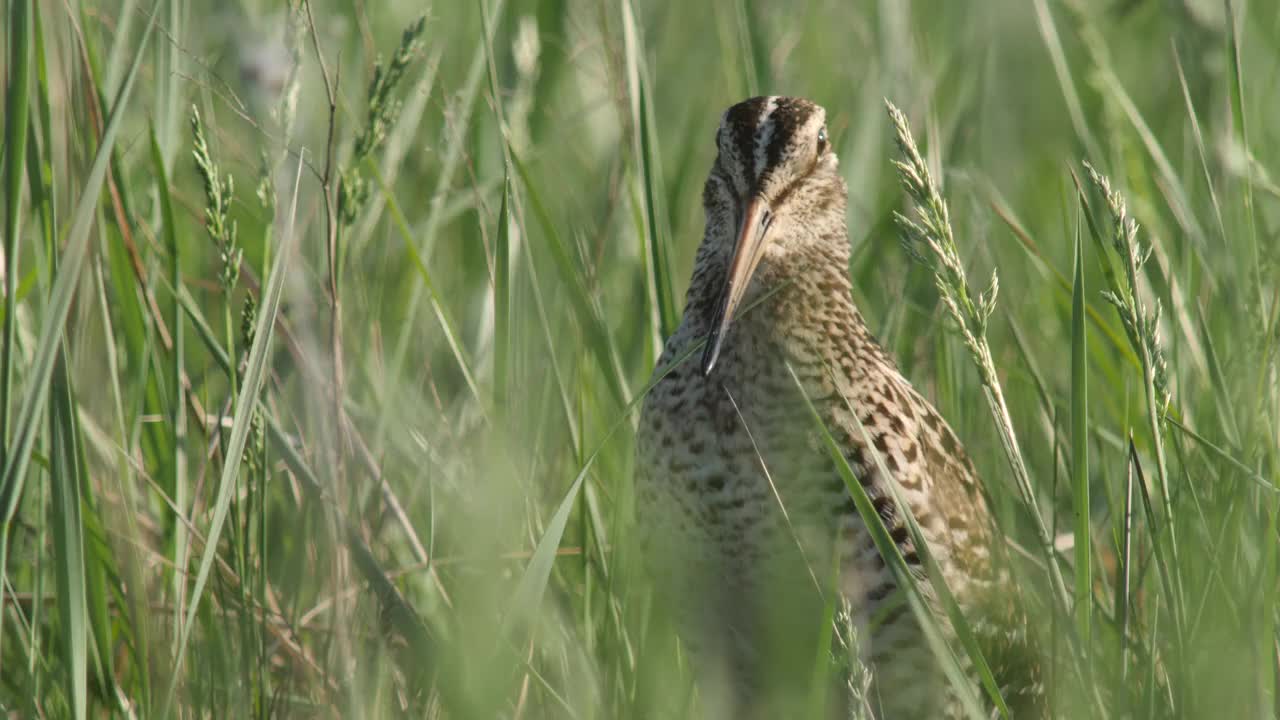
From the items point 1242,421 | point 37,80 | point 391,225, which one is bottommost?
point 1242,421

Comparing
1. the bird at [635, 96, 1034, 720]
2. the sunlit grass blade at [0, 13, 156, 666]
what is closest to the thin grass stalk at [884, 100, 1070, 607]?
the bird at [635, 96, 1034, 720]

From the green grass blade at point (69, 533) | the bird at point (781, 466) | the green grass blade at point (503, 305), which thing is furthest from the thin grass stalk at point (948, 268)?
the green grass blade at point (69, 533)

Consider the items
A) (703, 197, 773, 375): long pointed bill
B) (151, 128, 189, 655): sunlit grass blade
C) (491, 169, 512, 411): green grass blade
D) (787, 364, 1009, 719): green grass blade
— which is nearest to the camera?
(787, 364, 1009, 719): green grass blade

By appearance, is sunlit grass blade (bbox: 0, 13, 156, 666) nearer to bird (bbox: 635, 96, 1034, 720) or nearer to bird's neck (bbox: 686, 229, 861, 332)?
bird (bbox: 635, 96, 1034, 720)

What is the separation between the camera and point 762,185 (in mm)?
3189

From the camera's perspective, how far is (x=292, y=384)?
386 cm

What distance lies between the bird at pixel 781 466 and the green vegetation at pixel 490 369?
0.12 meters

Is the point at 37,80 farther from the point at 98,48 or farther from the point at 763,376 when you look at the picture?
the point at 763,376

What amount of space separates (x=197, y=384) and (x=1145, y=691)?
9.57ft

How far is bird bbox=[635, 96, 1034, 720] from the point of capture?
3029 millimetres

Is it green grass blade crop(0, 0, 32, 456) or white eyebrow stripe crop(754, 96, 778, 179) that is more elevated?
green grass blade crop(0, 0, 32, 456)

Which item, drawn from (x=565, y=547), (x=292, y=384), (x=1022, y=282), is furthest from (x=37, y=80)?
(x=1022, y=282)

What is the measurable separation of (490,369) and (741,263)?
40.8 inches

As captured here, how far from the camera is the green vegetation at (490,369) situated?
93.4 inches
